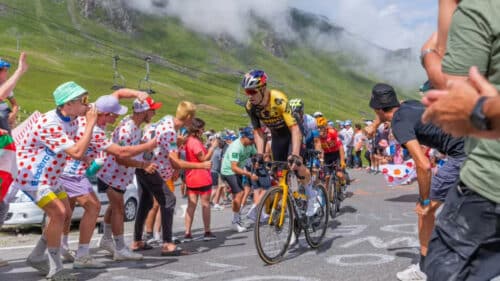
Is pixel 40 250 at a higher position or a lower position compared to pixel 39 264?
higher

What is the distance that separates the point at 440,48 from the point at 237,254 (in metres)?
5.83

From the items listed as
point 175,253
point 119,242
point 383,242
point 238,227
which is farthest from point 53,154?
point 238,227

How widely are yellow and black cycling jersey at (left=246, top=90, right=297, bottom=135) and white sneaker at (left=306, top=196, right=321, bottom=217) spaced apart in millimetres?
1020

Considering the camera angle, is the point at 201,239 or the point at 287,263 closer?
the point at 287,263

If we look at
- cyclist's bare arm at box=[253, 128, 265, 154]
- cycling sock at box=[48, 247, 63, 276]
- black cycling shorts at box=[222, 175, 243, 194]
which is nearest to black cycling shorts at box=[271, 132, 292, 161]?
cyclist's bare arm at box=[253, 128, 265, 154]

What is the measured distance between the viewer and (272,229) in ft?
23.1

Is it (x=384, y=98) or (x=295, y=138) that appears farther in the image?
(x=295, y=138)

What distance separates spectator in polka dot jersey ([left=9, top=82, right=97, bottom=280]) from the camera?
246 inches

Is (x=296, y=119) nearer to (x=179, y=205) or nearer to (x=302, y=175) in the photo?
(x=302, y=175)

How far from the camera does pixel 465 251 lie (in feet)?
7.61

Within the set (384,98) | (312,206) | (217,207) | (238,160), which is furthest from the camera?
(217,207)

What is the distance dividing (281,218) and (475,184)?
4.97 meters

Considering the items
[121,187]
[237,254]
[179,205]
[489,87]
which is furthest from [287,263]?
[179,205]

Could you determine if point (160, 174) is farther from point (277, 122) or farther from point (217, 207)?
point (217, 207)
